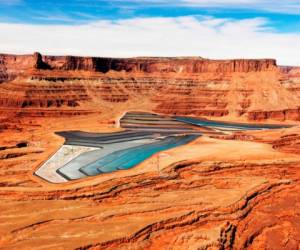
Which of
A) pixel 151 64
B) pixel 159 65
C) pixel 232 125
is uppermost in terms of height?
pixel 151 64

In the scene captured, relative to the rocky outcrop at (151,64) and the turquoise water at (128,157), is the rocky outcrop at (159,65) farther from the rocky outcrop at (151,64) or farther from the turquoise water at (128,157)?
the turquoise water at (128,157)

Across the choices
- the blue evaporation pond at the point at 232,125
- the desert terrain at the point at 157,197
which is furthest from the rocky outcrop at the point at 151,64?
the desert terrain at the point at 157,197

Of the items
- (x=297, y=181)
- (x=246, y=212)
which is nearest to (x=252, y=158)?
(x=297, y=181)

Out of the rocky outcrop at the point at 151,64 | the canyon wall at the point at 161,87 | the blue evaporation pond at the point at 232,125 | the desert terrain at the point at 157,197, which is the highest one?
the rocky outcrop at the point at 151,64

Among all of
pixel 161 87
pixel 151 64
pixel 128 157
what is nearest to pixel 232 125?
pixel 161 87

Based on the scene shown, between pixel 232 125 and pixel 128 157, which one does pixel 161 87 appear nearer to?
pixel 232 125
